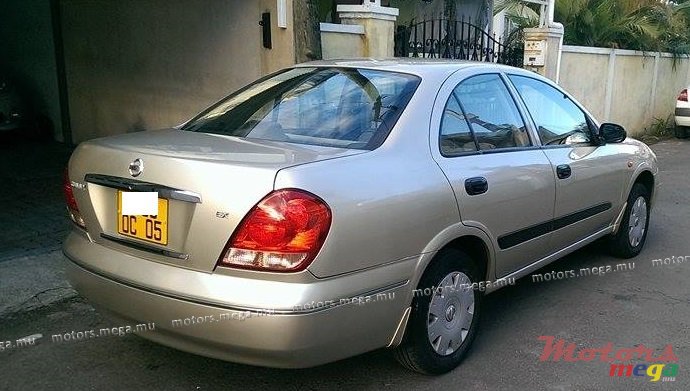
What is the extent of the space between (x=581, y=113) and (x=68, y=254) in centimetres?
351

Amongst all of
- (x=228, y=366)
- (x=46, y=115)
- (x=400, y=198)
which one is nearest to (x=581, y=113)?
(x=400, y=198)

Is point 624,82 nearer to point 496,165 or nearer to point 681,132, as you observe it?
point 681,132

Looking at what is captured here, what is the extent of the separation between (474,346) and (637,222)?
94.3 inches

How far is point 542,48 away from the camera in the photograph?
33.1ft

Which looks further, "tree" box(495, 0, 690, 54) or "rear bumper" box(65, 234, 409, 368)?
"tree" box(495, 0, 690, 54)

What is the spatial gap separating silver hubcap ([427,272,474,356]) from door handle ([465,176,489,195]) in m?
0.42

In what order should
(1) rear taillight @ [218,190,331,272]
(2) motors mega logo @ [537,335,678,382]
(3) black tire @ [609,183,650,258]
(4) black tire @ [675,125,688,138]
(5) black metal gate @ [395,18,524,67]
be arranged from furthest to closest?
(4) black tire @ [675,125,688,138]
(5) black metal gate @ [395,18,524,67]
(3) black tire @ [609,183,650,258]
(2) motors mega logo @ [537,335,678,382]
(1) rear taillight @ [218,190,331,272]

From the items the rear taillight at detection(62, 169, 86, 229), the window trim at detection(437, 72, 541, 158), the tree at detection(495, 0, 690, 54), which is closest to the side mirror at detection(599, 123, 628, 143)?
the window trim at detection(437, 72, 541, 158)

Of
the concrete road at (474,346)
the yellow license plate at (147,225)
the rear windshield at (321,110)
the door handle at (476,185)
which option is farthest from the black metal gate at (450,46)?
the yellow license plate at (147,225)

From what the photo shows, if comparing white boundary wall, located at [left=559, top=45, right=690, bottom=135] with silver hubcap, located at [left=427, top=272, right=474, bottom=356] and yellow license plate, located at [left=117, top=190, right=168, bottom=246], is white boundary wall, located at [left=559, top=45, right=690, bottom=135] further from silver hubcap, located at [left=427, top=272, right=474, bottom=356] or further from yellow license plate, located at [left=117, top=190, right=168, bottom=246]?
yellow license plate, located at [left=117, top=190, right=168, bottom=246]

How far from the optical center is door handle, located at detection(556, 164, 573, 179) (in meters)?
3.98

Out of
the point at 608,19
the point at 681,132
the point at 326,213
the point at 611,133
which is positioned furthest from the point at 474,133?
the point at 681,132

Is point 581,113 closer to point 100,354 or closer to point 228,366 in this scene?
point 228,366

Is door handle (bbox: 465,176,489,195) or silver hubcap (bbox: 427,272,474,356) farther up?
door handle (bbox: 465,176,489,195)
